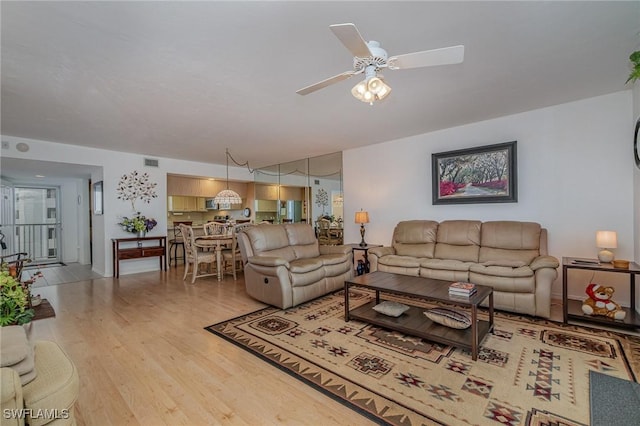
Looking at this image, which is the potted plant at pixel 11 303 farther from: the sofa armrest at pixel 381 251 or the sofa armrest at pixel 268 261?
the sofa armrest at pixel 381 251

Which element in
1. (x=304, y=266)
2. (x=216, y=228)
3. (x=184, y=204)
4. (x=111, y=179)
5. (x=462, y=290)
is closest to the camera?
(x=462, y=290)

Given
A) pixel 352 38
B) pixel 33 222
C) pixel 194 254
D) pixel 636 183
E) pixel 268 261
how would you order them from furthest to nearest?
1. pixel 33 222
2. pixel 194 254
3. pixel 268 261
4. pixel 636 183
5. pixel 352 38

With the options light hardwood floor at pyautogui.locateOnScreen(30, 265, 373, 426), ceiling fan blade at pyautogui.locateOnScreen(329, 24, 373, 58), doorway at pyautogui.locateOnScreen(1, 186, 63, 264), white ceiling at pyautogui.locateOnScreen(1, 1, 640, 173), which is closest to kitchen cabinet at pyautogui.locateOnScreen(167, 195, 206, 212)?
doorway at pyautogui.locateOnScreen(1, 186, 63, 264)

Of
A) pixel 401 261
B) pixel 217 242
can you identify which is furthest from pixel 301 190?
pixel 401 261

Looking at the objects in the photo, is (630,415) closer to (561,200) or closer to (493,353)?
(493,353)

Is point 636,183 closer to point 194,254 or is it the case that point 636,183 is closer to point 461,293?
point 461,293

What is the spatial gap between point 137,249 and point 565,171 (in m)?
7.29

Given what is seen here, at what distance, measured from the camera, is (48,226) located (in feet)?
24.2

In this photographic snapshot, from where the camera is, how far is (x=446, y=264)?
11.9ft

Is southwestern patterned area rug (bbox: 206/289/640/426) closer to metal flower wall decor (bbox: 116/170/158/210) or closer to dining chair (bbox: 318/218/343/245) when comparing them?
dining chair (bbox: 318/218/343/245)

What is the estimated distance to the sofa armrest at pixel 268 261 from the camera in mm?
3417

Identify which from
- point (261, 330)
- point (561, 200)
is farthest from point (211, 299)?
point (561, 200)

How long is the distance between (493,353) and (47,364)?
2.89m

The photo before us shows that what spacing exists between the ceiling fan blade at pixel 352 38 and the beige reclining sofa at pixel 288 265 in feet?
7.88
